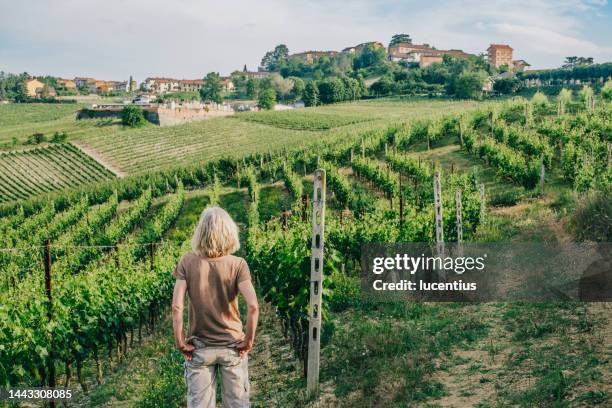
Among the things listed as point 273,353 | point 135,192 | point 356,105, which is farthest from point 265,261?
point 356,105

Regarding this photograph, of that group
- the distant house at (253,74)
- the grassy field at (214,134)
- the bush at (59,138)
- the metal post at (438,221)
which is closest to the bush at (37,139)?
the grassy field at (214,134)

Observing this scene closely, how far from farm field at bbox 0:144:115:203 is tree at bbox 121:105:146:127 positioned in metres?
13.4

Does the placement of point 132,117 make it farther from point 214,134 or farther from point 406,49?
point 406,49

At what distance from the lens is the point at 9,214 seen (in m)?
39.7

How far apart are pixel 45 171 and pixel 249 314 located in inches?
2012

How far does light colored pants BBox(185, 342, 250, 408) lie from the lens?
167 inches

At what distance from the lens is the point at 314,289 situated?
6.79 metres

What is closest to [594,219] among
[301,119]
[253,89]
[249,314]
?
[249,314]

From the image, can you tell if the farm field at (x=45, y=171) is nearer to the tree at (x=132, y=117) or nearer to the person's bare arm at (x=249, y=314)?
the tree at (x=132, y=117)

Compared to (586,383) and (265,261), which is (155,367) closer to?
(265,261)

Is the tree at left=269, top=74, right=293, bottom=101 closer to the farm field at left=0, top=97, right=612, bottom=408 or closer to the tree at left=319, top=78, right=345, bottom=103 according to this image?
the tree at left=319, top=78, right=345, bottom=103

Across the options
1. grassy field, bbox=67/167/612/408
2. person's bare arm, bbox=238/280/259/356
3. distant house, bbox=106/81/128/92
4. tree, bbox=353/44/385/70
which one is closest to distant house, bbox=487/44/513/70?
tree, bbox=353/44/385/70

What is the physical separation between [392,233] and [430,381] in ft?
23.9

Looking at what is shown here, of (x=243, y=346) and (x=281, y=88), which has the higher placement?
(x=281, y=88)
